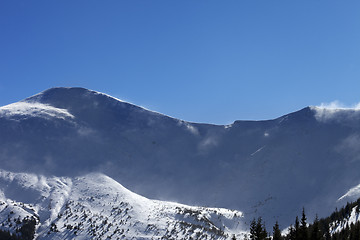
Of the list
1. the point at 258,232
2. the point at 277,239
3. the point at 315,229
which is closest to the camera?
the point at 315,229

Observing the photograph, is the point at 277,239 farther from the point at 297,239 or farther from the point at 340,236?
the point at 340,236

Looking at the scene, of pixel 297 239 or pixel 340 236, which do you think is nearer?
pixel 297 239

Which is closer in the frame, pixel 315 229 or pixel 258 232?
pixel 315 229

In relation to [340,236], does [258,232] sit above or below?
below

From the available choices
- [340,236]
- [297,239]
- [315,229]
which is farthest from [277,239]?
[340,236]

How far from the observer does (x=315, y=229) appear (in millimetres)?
90438

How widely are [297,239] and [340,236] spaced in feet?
311

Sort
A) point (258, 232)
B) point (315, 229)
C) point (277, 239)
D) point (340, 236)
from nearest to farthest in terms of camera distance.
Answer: point (315, 229), point (258, 232), point (277, 239), point (340, 236)

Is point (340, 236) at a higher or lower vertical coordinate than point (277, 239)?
higher

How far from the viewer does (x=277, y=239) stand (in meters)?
110

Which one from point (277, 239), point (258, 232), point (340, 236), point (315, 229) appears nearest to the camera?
point (315, 229)

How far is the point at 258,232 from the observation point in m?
96.4

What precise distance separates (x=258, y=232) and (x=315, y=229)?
451 inches

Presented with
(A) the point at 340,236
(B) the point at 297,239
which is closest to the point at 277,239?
Answer: (B) the point at 297,239
